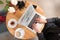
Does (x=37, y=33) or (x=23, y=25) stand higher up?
(x=23, y=25)

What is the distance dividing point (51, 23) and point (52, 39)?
0.29m

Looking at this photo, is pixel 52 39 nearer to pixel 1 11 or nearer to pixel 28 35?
pixel 28 35

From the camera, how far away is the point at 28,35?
1475 mm

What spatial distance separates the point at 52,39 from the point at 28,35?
1.06ft

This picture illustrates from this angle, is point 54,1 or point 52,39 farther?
point 54,1


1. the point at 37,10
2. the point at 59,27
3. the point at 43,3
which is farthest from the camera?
the point at 43,3

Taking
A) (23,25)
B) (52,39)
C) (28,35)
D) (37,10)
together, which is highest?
(37,10)

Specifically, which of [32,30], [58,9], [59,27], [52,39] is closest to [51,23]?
[59,27]

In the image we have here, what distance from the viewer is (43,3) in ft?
7.63

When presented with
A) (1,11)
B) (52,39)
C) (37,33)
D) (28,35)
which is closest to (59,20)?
(52,39)

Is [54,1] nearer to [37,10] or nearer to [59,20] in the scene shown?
[59,20]

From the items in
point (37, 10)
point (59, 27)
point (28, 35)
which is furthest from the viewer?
point (59, 27)

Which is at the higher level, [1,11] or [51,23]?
[1,11]

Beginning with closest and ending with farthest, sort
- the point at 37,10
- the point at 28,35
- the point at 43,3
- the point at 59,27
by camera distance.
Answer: the point at 28,35 → the point at 37,10 → the point at 59,27 → the point at 43,3
